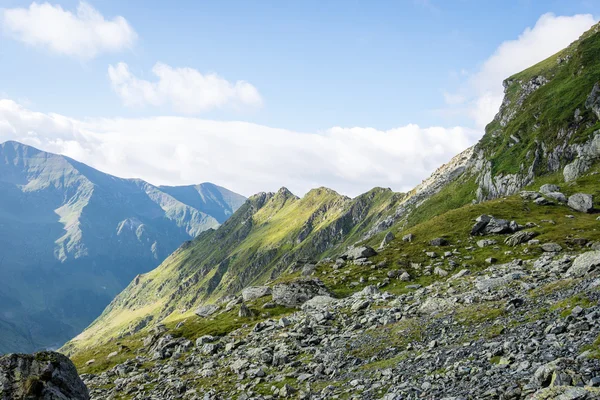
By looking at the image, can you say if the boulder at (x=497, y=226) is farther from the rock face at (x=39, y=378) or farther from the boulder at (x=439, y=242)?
the rock face at (x=39, y=378)

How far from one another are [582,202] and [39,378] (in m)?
93.4

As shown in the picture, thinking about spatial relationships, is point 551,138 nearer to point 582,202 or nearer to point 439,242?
point 582,202

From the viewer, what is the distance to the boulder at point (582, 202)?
78.5 m

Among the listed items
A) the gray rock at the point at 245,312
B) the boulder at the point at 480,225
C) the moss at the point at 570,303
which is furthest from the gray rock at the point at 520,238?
the gray rock at the point at 245,312

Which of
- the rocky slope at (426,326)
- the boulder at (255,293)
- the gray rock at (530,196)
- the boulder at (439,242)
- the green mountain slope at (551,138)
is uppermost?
the green mountain slope at (551,138)

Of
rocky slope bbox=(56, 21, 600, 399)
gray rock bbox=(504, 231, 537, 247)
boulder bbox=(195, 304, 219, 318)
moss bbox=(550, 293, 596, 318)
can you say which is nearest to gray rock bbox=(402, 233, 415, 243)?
rocky slope bbox=(56, 21, 600, 399)

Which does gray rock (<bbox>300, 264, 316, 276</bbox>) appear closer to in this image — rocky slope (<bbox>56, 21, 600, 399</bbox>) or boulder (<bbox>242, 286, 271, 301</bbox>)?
rocky slope (<bbox>56, 21, 600, 399</bbox>)

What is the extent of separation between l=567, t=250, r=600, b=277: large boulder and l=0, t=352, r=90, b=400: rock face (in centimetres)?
4059

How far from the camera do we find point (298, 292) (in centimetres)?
6475

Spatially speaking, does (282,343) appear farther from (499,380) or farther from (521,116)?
(521,116)

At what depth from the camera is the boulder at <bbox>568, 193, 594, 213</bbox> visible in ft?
258

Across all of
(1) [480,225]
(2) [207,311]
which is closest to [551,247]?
(1) [480,225]

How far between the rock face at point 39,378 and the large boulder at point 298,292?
38.8m

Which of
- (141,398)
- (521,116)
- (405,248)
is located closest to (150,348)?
(141,398)
